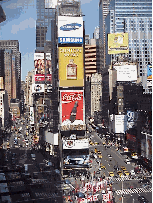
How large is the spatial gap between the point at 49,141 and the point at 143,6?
3820cm

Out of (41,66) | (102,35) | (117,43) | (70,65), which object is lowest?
(70,65)

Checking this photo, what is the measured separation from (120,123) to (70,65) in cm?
1186

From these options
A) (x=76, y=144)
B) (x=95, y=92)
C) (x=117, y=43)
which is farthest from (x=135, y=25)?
(x=76, y=144)

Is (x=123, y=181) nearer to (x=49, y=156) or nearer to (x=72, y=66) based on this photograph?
(x=49, y=156)

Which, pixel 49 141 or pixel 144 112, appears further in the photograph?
pixel 49 141

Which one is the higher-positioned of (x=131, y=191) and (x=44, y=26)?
(x=44, y=26)

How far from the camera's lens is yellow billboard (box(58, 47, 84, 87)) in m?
22.9

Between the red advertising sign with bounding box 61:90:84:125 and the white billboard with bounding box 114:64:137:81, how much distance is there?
44.7 feet

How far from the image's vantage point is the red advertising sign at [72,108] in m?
22.8

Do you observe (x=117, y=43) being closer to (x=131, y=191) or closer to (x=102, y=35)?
(x=131, y=191)

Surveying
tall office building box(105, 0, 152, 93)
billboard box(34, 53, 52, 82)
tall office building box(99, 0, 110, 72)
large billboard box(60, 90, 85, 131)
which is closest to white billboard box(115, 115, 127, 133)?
billboard box(34, 53, 52, 82)

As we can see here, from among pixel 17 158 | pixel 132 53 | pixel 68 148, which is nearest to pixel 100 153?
pixel 68 148

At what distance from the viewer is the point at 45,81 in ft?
109

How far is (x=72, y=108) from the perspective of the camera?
22.9 metres
